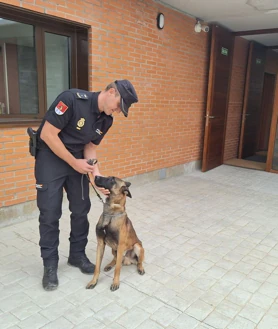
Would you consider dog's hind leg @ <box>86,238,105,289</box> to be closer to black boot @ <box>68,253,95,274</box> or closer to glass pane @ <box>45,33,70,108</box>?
black boot @ <box>68,253,95,274</box>

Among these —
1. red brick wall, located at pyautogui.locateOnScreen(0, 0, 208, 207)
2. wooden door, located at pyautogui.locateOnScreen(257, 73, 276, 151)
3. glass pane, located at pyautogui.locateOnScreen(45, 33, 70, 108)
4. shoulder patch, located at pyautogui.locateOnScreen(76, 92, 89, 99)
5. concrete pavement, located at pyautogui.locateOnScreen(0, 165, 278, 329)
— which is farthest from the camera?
wooden door, located at pyautogui.locateOnScreen(257, 73, 276, 151)

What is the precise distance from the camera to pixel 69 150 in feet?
8.27

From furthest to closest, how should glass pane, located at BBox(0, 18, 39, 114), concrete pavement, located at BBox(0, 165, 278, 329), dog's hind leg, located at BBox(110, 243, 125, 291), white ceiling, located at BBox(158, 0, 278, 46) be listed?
white ceiling, located at BBox(158, 0, 278, 46) < glass pane, located at BBox(0, 18, 39, 114) < dog's hind leg, located at BBox(110, 243, 125, 291) < concrete pavement, located at BBox(0, 165, 278, 329)

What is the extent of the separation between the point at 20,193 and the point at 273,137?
18.5 ft

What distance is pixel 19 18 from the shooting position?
11.8 ft

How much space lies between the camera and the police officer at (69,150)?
90.7 inches

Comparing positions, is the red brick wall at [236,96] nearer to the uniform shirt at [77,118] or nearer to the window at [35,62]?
the window at [35,62]

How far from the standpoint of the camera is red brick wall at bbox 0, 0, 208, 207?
12.3 ft

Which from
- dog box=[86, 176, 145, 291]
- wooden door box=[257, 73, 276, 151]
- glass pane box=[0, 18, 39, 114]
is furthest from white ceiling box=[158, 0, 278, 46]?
dog box=[86, 176, 145, 291]

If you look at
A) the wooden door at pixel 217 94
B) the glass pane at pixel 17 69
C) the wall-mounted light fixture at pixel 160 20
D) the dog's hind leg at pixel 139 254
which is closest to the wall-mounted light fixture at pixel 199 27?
the wooden door at pixel 217 94

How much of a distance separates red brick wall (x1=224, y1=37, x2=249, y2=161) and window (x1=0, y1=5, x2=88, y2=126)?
188 inches

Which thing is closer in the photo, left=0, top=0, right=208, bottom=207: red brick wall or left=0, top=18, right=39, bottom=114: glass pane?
left=0, top=18, right=39, bottom=114: glass pane

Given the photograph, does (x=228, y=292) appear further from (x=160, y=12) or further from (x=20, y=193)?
(x=160, y=12)

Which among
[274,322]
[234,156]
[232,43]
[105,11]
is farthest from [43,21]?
[234,156]
